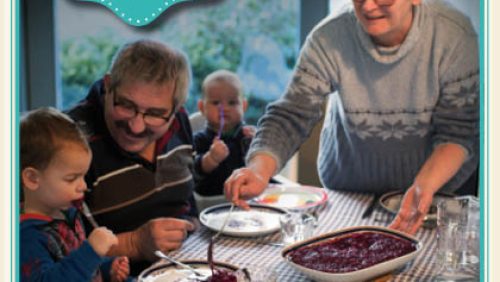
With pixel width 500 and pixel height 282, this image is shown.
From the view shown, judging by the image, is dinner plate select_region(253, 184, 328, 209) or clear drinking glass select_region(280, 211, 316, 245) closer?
clear drinking glass select_region(280, 211, 316, 245)

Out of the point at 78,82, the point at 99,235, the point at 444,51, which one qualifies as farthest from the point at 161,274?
the point at 444,51

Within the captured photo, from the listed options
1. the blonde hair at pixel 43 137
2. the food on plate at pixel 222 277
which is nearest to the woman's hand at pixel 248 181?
the food on plate at pixel 222 277

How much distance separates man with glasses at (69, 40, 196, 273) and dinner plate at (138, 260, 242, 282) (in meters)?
0.09

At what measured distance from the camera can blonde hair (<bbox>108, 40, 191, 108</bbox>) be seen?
126 cm

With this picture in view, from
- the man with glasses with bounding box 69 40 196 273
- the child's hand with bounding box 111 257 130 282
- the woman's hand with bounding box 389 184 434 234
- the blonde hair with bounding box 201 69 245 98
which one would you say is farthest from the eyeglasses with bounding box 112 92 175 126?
the woman's hand with bounding box 389 184 434 234

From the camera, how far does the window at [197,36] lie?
1229 millimetres

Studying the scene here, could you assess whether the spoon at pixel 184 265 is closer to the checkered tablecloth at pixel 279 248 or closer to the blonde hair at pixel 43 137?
the checkered tablecloth at pixel 279 248

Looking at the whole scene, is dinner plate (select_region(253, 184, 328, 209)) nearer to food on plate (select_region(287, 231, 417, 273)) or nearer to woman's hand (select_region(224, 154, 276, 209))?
woman's hand (select_region(224, 154, 276, 209))

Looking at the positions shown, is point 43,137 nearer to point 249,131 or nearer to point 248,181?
point 248,181

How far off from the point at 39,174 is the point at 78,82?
9.5 inches

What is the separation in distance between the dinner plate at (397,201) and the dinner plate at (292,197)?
0.12 metres

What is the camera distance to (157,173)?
142 centimetres

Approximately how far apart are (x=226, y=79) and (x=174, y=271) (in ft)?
1.25

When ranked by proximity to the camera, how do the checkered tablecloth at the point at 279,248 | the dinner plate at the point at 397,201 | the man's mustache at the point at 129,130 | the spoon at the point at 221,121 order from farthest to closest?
the spoon at the point at 221,121, the dinner plate at the point at 397,201, the man's mustache at the point at 129,130, the checkered tablecloth at the point at 279,248
